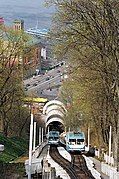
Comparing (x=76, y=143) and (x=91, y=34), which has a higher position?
(x=91, y=34)

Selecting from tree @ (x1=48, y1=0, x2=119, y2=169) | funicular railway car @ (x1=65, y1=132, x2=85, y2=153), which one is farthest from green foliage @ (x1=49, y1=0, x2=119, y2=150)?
funicular railway car @ (x1=65, y1=132, x2=85, y2=153)

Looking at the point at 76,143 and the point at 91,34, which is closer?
the point at 91,34

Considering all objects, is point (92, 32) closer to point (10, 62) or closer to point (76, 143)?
point (10, 62)

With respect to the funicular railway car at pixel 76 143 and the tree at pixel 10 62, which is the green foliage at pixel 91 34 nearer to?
the tree at pixel 10 62

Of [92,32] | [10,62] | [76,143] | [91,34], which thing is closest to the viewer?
[92,32]

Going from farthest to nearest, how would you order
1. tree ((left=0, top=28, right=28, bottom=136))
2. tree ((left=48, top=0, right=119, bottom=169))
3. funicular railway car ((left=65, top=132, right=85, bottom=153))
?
funicular railway car ((left=65, top=132, right=85, bottom=153)), tree ((left=0, top=28, right=28, bottom=136)), tree ((left=48, top=0, right=119, bottom=169))

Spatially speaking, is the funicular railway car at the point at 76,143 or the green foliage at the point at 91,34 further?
the funicular railway car at the point at 76,143

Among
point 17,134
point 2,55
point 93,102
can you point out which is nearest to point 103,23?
point 93,102

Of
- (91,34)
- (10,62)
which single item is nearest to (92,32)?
(91,34)

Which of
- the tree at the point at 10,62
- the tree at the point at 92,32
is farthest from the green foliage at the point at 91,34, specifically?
the tree at the point at 10,62

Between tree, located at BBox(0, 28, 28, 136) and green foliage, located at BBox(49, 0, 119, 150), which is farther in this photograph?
tree, located at BBox(0, 28, 28, 136)

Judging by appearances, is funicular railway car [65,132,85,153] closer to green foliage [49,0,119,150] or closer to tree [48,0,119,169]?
green foliage [49,0,119,150]

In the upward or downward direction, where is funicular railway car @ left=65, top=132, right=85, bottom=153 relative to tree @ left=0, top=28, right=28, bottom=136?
downward

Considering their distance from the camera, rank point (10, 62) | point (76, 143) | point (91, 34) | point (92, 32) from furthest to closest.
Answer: point (76, 143) → point (10, 62) → point (91, 34) → point (92, 32)
